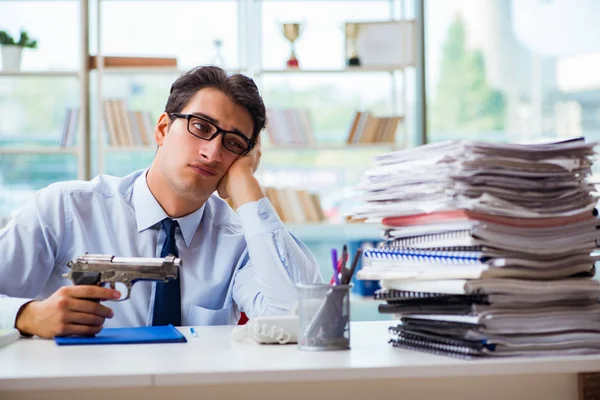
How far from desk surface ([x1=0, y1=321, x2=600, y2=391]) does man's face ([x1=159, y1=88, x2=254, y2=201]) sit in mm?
716

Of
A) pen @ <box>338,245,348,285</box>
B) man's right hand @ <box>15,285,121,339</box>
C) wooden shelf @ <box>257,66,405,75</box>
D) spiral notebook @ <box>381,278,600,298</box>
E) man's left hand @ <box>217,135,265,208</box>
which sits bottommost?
man's right hand @ <box>15,285,121,339</box>

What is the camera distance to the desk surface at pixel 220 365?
1039 mm

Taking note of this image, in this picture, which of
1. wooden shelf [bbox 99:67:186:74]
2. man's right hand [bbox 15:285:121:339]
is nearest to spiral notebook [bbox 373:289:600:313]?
man's right hand [bbox 15:285:121:339]

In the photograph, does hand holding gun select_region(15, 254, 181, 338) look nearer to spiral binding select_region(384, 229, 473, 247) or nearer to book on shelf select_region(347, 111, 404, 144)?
spiral binding select_region(384, 229, 473, 247)

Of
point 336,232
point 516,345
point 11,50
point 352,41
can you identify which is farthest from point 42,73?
point 516,345

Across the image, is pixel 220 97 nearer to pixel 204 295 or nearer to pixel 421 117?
pixel 204 295

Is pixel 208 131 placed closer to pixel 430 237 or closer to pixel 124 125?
pixel 430 237

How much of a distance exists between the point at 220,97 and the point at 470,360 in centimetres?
112

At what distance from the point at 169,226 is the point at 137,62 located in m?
2.62

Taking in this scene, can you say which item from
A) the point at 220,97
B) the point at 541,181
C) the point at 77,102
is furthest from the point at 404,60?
the point at 541,181

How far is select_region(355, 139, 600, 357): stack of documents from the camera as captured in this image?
121 cm

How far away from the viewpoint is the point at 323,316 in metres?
1.27

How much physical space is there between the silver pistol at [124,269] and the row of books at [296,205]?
305 cm

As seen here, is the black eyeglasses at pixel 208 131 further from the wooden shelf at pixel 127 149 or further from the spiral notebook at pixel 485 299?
the wooden shelf at pixel 127 149
